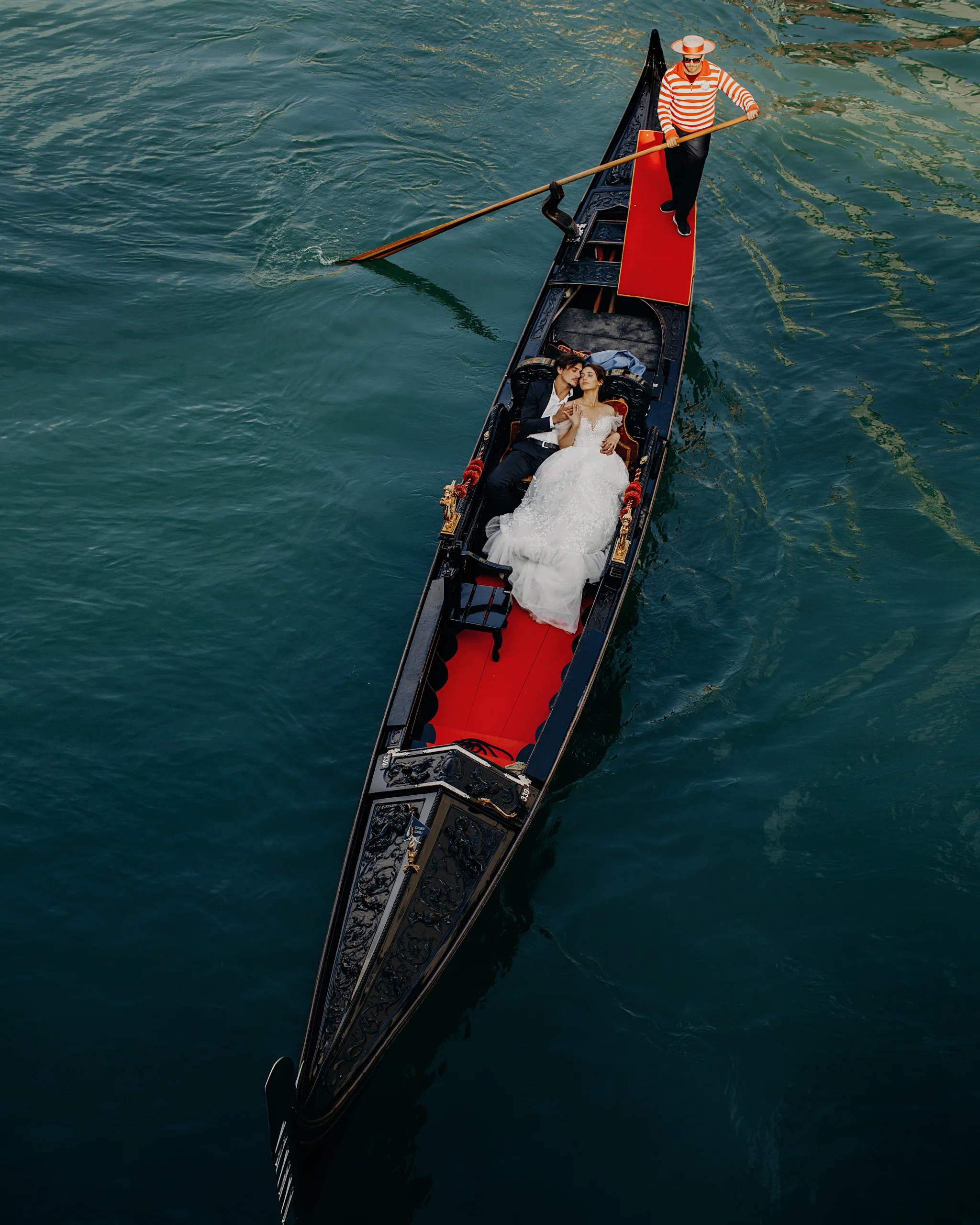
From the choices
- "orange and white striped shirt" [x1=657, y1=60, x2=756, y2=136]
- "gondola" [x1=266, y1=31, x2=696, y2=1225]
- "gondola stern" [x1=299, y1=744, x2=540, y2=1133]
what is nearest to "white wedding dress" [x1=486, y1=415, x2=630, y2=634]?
"gondola" [x1=266, y1=31, x2=696, y2=1225]

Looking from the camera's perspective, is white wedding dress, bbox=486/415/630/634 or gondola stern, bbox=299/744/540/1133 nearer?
gondola stern, bbox=299/744/540/1133

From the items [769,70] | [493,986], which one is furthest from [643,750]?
[769,70]

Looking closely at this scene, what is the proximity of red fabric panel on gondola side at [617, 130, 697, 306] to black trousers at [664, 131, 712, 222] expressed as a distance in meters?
0.09

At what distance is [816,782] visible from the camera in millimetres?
5590

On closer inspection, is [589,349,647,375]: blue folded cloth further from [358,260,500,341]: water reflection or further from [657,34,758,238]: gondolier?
[358,260,500,341]: water reflection

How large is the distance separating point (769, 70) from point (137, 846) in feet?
40.5

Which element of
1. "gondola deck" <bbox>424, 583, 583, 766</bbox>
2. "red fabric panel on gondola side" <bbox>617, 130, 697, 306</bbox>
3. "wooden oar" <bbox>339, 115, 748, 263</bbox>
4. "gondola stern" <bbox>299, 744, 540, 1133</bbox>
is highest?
"wooden oar" <bbox>339, 115, 748, 263</bbox>

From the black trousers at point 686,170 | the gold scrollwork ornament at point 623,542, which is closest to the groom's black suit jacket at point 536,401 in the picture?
the gold scrollwork ornament at point 623,542

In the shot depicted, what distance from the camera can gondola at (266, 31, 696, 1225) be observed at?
13.0ft

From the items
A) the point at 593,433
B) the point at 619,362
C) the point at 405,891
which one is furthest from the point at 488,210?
the point at 405,891

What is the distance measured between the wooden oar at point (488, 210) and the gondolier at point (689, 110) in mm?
104

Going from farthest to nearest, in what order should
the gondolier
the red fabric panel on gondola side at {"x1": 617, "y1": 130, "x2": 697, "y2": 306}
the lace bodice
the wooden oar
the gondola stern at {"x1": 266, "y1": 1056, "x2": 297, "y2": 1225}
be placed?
the red fabric panel on gondola side at {"x1": 617, "y1": 130, "x2": 697, "y2": 306}
the wooden oar
the gondolier
the lace bodice
the gondola stern at {"x1": 266, "y1": 1056, "x2": 297, "y2": 1225}

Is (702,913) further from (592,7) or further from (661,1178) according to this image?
(592,7)

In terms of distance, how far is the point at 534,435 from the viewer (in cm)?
659
